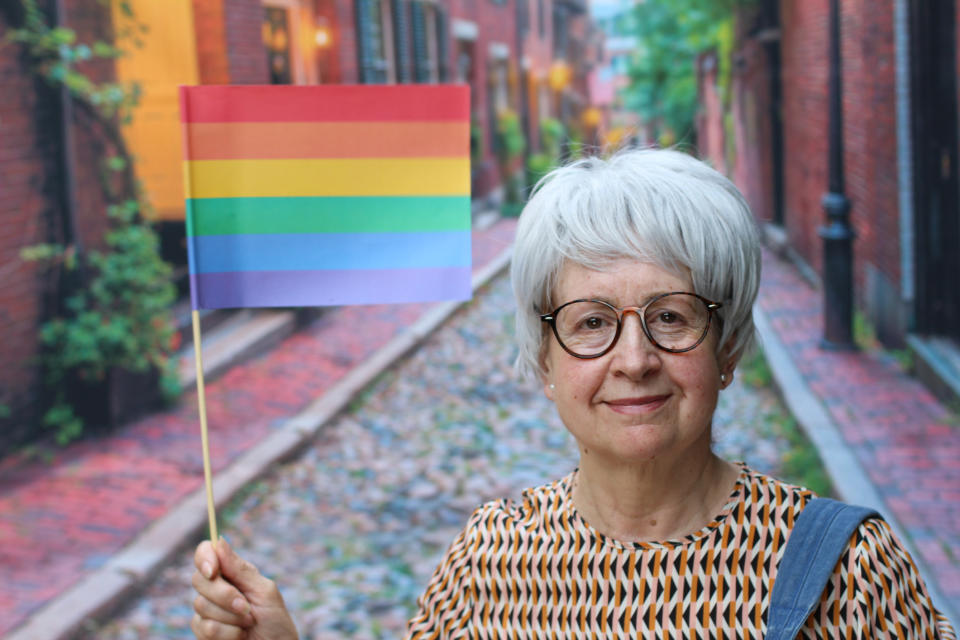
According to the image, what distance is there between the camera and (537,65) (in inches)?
1284

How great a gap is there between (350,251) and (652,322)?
617 millimetres

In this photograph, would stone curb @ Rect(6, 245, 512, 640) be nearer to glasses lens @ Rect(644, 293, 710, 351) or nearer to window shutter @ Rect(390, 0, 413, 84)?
glasses lens @ Rect(644, 293, 710, 351)

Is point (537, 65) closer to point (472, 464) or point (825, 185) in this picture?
point (825, 185)

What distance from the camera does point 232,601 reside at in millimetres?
1761

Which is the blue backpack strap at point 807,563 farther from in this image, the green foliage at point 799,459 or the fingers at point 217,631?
the green foliage at point 799,459

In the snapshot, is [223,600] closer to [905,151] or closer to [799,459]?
[799,459]

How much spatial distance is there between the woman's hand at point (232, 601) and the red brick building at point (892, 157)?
690 centimetres

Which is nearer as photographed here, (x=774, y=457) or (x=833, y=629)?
(x=833, y=629)

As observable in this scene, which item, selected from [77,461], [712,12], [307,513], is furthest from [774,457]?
[712,12]

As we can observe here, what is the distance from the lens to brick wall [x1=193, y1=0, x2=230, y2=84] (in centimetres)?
1054

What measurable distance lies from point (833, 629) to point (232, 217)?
125 centimetres

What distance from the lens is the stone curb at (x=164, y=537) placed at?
15.6 feet

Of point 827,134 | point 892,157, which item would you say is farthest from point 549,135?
point 892,157

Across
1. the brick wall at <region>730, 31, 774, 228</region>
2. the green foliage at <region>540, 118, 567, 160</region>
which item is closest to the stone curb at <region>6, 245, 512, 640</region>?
the brick wall at <region>730, 31, 774, 228</region>
